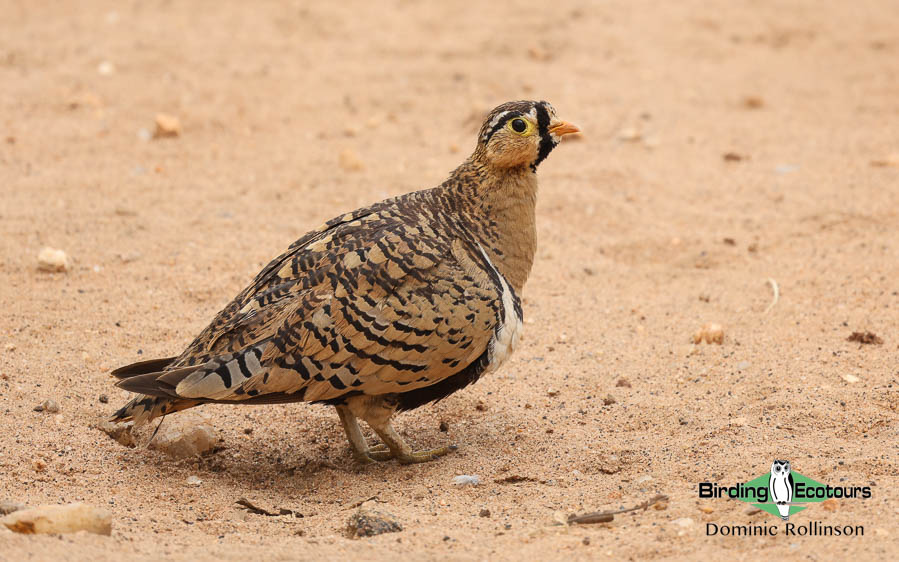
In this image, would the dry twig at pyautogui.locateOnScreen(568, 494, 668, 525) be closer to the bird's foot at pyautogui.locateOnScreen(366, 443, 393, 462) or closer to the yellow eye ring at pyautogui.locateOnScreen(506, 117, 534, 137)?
the bird's foot at pyautogui.locateOnScreen(366, 443, 393, 462)

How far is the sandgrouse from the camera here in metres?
4.60

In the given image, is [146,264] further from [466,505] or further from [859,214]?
[859,214]

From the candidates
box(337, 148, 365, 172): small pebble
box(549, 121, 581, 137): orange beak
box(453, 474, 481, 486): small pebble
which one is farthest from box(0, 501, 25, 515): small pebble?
box(337, 148, 365, 172): small pebble

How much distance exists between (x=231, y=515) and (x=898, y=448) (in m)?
2.91

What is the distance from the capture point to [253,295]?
4.88 meters

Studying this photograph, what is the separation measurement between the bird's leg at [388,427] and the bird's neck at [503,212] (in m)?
0.86

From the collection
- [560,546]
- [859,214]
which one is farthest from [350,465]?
[859,214]

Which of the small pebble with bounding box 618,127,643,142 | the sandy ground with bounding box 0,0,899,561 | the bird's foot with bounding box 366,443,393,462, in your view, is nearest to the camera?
the sandy ground with bounding box 0,0,899,561

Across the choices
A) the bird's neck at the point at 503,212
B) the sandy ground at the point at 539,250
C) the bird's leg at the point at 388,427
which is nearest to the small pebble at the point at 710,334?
the sandy ground at the point at 539,250

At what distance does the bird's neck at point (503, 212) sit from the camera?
5094 millimetres

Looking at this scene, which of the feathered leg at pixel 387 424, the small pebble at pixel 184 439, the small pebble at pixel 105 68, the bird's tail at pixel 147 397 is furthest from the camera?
the small pebble at pixel 105 68

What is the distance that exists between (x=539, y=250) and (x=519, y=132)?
8.24 ft

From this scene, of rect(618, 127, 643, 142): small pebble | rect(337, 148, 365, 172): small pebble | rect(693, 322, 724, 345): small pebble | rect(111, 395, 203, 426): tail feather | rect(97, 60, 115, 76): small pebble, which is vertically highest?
rect(97, 60, 115, 76): small pebble

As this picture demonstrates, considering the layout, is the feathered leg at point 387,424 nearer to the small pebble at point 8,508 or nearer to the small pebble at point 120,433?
the small pebble at point 120,433
